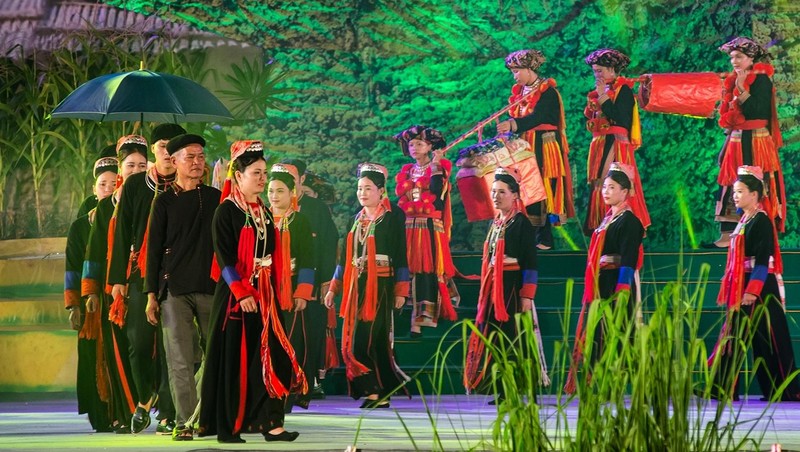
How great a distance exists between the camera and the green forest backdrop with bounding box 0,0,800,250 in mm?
11211

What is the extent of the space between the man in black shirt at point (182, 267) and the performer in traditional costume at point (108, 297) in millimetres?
663

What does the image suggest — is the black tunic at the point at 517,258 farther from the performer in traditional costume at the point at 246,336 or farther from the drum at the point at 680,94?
the performer in traditional costume at the point at 246,336

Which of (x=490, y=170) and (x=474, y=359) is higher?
(x=490, y=170)

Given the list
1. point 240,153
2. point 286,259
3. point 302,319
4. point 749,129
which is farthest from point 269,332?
point 749,129

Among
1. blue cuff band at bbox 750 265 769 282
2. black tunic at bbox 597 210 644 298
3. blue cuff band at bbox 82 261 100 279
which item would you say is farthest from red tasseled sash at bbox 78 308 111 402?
blue cuff band at bbox 750 265 769 282

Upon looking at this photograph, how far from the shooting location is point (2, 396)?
1006cm

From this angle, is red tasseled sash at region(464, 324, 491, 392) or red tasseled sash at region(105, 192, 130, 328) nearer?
red tasseled sash at region(105, 192, 130, 328)

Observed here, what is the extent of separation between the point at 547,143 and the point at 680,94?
1023mm

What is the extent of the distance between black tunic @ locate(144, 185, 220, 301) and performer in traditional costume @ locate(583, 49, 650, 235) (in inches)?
161

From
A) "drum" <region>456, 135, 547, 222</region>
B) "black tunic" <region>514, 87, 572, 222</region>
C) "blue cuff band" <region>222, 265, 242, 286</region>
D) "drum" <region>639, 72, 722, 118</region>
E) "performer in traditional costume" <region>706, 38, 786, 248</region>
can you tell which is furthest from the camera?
"drum" <region>639, 72, 722, 118</region>

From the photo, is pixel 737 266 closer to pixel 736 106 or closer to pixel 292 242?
pixel 736 106

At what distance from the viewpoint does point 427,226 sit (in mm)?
10039

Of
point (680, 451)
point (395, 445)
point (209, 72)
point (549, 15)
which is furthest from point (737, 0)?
point (680, 451)

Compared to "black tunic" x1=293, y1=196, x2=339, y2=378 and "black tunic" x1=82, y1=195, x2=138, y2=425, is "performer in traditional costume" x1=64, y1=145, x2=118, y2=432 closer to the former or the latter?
"black tunic" x1=82, y1=195, x2=138, y2=425
